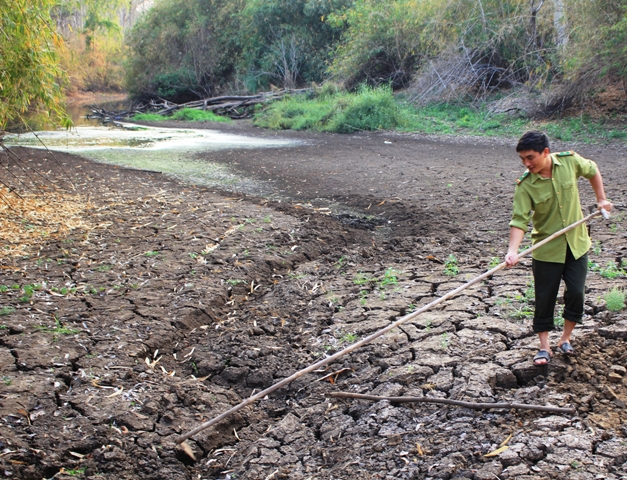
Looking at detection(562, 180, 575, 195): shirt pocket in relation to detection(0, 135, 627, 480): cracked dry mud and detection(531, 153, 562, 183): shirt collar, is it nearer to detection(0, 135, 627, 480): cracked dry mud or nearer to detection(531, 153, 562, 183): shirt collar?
detection(531, 153, 562, 183): shirt collar

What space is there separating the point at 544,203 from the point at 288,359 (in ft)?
6.69

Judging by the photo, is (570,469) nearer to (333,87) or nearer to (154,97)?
(333,87)

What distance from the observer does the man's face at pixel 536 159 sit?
3379mm

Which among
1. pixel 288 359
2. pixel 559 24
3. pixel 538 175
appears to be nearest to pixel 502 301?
pixel 538 175

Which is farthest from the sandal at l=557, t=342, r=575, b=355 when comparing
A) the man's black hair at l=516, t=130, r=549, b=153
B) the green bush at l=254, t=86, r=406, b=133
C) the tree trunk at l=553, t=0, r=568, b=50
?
the tree trunk at l=553, t=0, r=568, b=50

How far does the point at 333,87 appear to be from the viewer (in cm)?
2333

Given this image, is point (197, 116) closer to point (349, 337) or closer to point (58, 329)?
point (58, 329)

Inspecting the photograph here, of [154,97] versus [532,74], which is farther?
[154,97]

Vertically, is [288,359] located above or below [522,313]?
below

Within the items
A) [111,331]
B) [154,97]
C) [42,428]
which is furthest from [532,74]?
[154,97]

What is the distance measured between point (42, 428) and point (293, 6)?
30631 millimetres

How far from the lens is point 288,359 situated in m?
4.20

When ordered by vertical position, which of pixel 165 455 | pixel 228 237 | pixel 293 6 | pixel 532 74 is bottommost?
pixel 165 455

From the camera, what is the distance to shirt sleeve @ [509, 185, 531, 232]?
3.49 m
